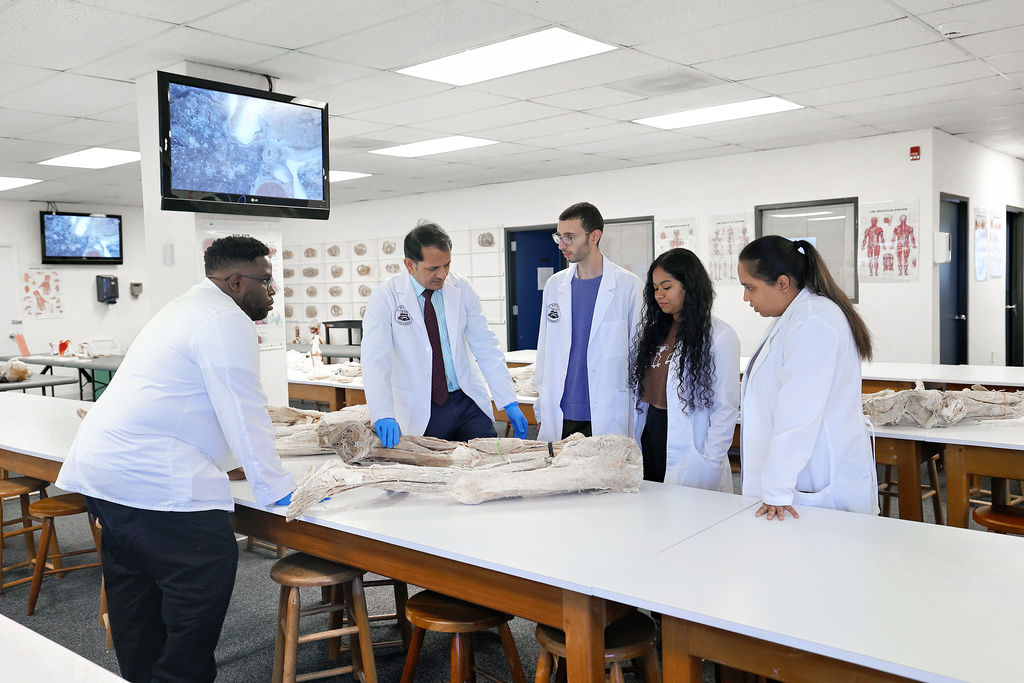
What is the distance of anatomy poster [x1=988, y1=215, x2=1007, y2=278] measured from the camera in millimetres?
8367

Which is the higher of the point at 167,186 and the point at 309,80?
the point at 309,80

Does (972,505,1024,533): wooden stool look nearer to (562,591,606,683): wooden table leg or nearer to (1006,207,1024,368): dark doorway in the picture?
(562,591,606,683): wooden table leg

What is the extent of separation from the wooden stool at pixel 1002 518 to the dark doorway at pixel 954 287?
4817 mm

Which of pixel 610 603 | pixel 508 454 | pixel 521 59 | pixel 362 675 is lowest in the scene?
pixel 362 675

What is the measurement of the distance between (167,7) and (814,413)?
3.20 m

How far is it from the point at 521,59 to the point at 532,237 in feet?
18.0

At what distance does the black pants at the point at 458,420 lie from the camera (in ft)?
10.6

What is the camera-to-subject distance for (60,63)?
4.39 meters

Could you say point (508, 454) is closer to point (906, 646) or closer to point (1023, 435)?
point (906, 646)

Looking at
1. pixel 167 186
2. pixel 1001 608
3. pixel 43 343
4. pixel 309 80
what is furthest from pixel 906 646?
pixel 43 343

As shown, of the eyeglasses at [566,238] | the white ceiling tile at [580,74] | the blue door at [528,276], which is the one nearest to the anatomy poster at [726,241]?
the blue door at [528,276]

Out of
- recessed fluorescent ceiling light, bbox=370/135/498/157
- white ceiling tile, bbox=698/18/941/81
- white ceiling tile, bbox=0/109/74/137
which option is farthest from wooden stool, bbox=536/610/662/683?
white ceiling tile, bbox=0/109/74/137

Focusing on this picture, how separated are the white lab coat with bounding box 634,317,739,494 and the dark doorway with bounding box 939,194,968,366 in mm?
5574

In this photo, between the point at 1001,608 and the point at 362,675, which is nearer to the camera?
the point at 1001,608
